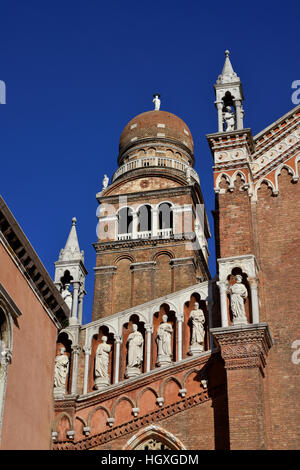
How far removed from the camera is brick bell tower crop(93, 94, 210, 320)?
101ft

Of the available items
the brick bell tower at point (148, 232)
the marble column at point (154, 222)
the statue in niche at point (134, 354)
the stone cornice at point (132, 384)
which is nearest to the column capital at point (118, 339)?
the statue in niche at point (134, 354)

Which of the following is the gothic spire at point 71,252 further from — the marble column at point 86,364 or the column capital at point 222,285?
the column capital at point 222,285

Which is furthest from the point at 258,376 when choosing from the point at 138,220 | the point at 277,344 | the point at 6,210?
the point at 138,220

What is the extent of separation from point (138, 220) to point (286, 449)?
778 inches

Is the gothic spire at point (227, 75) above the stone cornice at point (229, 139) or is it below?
above

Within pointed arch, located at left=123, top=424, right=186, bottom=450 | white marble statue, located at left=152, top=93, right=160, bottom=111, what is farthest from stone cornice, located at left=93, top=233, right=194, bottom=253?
pointed arch, located at left=123, top=424, right=186, bottom=450

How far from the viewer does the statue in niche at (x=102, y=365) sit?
52.4ft

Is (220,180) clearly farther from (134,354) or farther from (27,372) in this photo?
(27,372)

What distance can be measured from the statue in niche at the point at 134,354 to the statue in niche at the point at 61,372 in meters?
1.50

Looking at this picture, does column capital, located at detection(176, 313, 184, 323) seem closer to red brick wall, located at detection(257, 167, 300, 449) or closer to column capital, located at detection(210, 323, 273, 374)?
column capital, located at detection(210, 323, 273, 374)

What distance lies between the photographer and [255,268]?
15.3 metres

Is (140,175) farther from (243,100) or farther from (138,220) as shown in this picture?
(243,100)

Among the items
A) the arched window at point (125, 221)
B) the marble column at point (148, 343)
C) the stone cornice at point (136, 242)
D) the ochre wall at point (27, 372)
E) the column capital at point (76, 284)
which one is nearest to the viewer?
the ochre wall at point (27, 372)

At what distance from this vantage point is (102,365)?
16.2 m
